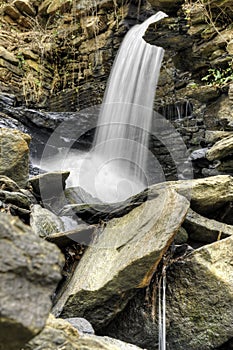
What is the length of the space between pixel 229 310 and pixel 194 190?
88 cm

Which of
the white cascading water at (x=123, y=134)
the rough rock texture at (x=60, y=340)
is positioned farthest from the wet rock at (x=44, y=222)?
the white cascading water at (x=123, y=134)

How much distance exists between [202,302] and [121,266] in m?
0.54

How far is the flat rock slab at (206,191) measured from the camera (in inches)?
108

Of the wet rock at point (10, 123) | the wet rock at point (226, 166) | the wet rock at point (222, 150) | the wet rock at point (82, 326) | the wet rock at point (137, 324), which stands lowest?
the wet rock at point (137, 324)

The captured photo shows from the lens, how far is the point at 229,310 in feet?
7.06

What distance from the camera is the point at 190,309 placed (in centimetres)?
221

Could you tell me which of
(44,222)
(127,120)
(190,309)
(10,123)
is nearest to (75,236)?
(44,222)

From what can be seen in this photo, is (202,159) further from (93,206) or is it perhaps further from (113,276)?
(113,276)

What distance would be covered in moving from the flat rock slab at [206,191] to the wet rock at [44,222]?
0.73m

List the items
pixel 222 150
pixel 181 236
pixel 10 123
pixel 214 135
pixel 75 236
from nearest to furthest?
pixel 75 236, pixel 181 236, pixel 222 150, pixel 214 135, pixel 10 123

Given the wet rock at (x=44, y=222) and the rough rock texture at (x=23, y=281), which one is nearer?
the rough rock texture at (x=23, y=281)

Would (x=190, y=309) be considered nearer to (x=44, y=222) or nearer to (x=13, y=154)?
(x=44, y=222)

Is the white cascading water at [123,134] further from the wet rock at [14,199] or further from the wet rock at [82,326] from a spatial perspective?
the wet rock at [82,326]

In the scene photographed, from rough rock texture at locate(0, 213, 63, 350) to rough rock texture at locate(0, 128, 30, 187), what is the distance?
224cm
